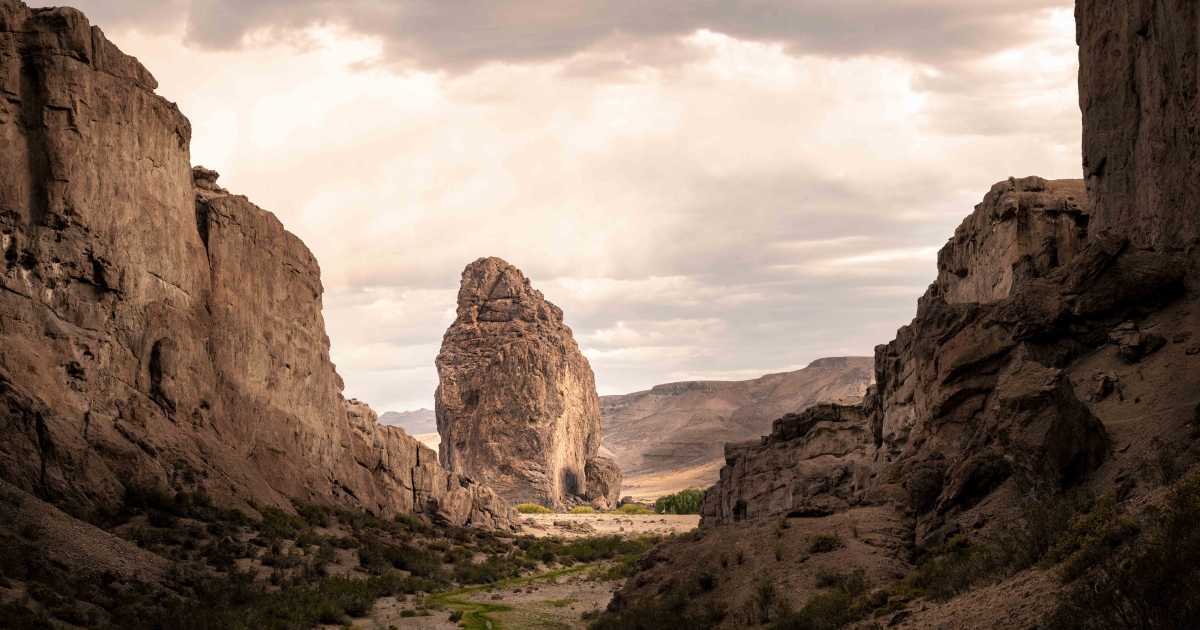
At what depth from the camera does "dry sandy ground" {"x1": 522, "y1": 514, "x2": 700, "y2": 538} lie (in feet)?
260

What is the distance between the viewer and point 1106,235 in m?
25.3

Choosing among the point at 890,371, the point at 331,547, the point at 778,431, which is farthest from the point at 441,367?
the point at 890,371

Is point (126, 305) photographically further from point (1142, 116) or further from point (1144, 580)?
point (1144, 580)

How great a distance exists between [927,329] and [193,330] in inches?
1209

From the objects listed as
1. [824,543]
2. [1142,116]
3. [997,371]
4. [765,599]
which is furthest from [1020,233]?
[765,599]

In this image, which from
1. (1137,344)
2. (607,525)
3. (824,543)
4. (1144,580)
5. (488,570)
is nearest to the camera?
(1144,580)

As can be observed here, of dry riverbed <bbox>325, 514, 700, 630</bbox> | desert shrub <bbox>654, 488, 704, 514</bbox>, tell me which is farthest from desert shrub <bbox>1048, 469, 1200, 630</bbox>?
desert shrub <bbox>654, 488, 704, 514</bbox>

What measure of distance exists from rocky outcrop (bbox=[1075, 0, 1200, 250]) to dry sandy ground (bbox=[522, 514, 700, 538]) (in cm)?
4931

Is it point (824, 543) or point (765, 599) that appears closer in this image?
point (765, 599)

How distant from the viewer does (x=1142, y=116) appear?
25.9m

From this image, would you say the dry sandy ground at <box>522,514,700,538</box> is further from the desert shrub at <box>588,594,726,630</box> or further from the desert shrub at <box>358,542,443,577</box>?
the desert shrub at <box>588,594,726,630</box>

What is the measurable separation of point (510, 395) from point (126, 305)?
7470 centimetres

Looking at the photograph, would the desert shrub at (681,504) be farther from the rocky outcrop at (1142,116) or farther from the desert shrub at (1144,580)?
the desert shrub at (1144,580)

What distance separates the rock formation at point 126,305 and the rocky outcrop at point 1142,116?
32.5 m
